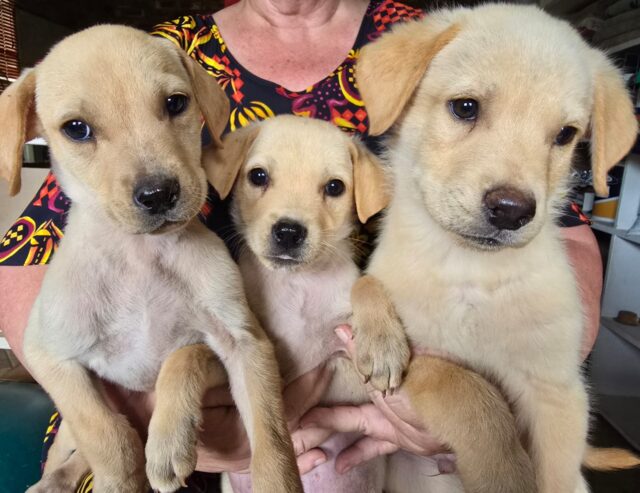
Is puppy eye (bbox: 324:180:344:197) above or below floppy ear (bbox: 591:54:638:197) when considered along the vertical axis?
below

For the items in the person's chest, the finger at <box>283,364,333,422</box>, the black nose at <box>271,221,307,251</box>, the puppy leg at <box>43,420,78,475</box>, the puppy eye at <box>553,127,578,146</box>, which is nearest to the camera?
the puppy eye at <box>553,127,578,146</box>

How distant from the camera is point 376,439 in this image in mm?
1712

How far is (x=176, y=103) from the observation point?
135 cm

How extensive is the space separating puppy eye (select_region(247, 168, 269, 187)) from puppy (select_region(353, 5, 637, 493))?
1.28ft

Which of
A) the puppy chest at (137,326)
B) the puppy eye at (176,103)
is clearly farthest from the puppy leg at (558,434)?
the puppy eye at (176,103)

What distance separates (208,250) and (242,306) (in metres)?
0.18

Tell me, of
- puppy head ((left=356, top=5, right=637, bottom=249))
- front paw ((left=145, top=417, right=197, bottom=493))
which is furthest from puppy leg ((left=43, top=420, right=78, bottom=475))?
puppy head ((left=356, top=5, right=637, bottom=249))

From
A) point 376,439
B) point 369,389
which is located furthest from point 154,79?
point 376,439

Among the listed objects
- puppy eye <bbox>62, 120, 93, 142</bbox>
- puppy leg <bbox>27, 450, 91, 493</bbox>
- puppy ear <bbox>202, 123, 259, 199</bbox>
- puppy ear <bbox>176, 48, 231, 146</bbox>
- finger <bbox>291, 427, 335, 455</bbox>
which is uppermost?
puppy ear <bbox>176, 48, 231, 146</bbox>

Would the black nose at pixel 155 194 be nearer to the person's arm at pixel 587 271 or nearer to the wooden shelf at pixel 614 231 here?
the person's arm at pixel 587 271

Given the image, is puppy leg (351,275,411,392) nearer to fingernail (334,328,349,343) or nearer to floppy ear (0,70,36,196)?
fingernail (334,328,349,343)

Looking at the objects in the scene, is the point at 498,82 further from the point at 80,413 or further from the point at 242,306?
the point at 80,413

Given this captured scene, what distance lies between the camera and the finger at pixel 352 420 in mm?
1616

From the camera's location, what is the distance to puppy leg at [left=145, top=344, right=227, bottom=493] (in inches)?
46.4
